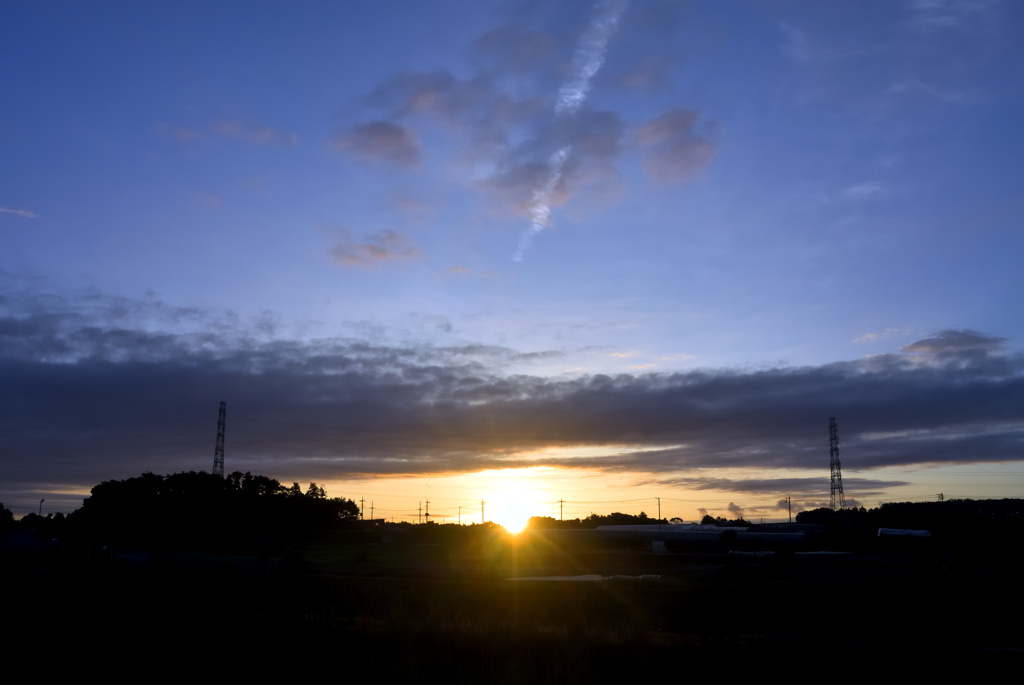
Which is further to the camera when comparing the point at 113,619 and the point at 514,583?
the point at 514,583

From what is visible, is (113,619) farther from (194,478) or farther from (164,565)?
(194,478)

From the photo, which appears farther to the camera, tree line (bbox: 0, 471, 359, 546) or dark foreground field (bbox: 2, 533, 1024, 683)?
tree line (bbox: 0, 471, 359, 546)

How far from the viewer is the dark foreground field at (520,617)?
16219 mm

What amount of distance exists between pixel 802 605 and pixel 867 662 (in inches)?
942

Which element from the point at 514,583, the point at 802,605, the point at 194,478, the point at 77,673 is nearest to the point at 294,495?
the point at 194,478

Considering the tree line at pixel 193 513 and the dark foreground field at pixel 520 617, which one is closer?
the dark foreground field at pixel 520 617

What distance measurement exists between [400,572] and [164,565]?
15.5 m

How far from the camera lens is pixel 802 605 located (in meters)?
38.4

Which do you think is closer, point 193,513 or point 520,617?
point 520,617

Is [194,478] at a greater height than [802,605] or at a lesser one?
greater

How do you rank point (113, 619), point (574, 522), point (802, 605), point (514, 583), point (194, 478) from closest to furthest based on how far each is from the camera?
1. point (113, 619)
2. point (802, 605)
3. point (514, 583)
4. point (194, 478)
5. point (574, 522)

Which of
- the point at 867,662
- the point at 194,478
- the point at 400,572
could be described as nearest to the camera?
the point at 867,662

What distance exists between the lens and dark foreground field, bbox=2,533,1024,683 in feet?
53.2

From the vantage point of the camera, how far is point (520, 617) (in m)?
28.2
